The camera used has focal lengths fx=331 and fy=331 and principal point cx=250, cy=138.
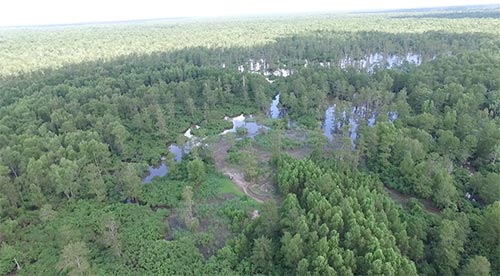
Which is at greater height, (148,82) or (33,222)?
(148,82)

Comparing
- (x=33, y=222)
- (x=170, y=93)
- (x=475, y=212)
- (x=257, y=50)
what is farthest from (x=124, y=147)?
(x=257, y=50)

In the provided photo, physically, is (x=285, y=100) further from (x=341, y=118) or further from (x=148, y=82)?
(x=148, y=82)

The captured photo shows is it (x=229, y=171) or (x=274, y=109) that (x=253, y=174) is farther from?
(x=274, y=109)

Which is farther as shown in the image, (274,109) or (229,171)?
(274,109)

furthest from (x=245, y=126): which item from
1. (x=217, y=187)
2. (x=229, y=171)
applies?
(x=217, y=187)

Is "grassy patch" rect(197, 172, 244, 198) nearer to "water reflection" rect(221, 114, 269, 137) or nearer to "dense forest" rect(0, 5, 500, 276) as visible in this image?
"dense forest" rect(0, 5, 500, 276)

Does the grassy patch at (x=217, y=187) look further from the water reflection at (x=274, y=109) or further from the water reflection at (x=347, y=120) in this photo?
the water reflection at (x=274, y=109)

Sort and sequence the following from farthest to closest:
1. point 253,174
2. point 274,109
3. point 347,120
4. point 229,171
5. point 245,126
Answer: point 274,109 → point 245,126 → point 347,120 → point 229,171 → point 253,174
